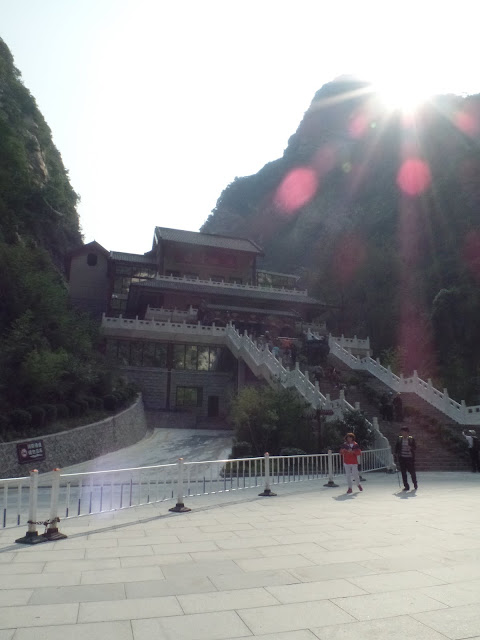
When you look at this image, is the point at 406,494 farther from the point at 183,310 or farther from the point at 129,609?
the point at 183,310

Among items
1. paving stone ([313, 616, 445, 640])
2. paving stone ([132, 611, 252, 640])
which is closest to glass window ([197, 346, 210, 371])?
paving stone ([132, 611, 252, 640])

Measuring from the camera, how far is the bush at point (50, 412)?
19.3 m

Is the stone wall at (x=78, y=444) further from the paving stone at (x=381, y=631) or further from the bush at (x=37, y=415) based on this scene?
the paving stone at (x=381, y=631)

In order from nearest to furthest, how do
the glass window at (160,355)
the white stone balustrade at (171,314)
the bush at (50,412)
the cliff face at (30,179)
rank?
the bush at (50,412) → the glass window at (160,355) → the cliff face at (30,179) → the white stone balustrade at (171,314)

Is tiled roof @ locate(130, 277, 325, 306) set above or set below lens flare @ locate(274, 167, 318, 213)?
below

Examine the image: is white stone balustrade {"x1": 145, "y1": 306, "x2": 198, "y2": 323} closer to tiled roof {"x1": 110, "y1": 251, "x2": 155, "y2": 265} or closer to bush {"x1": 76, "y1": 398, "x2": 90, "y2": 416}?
tiled roof {"x1": 110, "y1": 251, "x2": 155, "y2": 265}

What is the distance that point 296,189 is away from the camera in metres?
102

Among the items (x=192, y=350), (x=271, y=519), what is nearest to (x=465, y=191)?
(x=192, y=350)

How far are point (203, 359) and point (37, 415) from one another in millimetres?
21140

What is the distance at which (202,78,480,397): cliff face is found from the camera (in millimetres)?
48250

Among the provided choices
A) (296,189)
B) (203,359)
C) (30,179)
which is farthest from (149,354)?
(296,189)

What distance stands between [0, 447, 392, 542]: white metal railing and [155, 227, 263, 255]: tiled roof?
123ft

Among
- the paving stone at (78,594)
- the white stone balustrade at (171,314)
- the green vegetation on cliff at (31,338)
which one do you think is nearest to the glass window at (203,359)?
the white stone balustrade at (171,314)

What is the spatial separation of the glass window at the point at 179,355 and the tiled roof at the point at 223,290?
5892 millimetres
